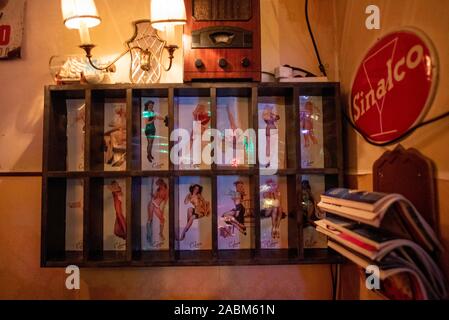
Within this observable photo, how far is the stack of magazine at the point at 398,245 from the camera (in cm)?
73

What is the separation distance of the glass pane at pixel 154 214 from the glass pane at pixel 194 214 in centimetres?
7

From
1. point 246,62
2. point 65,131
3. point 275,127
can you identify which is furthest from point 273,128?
point 65,131

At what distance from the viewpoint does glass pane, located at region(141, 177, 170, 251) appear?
1.45 meters

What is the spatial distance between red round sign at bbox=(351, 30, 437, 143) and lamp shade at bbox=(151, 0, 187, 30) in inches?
31.1

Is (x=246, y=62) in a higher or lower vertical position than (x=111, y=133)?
higher

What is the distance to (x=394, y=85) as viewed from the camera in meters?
1.00

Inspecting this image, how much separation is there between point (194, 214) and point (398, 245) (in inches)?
37.0

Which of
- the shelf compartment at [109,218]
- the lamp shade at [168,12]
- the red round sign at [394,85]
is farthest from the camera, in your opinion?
the shelf compartment at [109,218]

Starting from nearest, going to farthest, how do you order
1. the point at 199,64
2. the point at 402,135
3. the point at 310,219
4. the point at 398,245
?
1. the point at 398,245
2. the point at 402,135
3. the point at 199,64
4. the point at 310,219

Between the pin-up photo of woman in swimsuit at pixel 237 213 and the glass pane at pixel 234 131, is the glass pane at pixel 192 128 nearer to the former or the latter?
the glass pane at pixel 234 131

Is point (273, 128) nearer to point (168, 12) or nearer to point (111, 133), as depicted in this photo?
point (168, 12)

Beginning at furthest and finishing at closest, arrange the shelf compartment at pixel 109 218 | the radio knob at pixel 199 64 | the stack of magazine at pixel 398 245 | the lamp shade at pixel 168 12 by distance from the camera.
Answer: the shelf compartment at pixel 109 218 → the radio knob at pixel 199 64 → the lamp shade at pixel 168 12 → the stack of magazine at pixel 398 245

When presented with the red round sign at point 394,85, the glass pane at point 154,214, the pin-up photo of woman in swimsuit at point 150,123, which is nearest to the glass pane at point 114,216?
the glass pane at point 154,214
